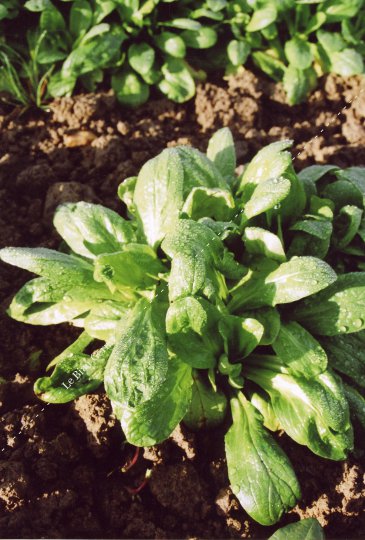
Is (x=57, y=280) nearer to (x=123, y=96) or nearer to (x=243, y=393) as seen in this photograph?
(x=243, y=393)

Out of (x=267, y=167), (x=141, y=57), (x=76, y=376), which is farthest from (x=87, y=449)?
(x=141, y=57)

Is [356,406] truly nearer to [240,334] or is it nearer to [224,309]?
[240,334]

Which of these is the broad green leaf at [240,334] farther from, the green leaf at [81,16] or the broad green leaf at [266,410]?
the green leaf at [81,16]

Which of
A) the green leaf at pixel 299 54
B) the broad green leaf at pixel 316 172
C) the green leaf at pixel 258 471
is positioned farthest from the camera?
the green leaf at pixel 299 54

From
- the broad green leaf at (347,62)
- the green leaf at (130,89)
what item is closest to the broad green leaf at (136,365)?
→ the green leaf at (130,89)

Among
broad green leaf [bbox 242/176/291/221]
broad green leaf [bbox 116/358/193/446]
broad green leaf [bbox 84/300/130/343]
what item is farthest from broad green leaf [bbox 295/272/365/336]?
broad green leaf [bbox 84/300/130/343]

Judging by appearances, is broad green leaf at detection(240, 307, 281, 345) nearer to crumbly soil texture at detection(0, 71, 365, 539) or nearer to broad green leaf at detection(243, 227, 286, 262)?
broad green leaf at detection(243, 227, 286, 262)
